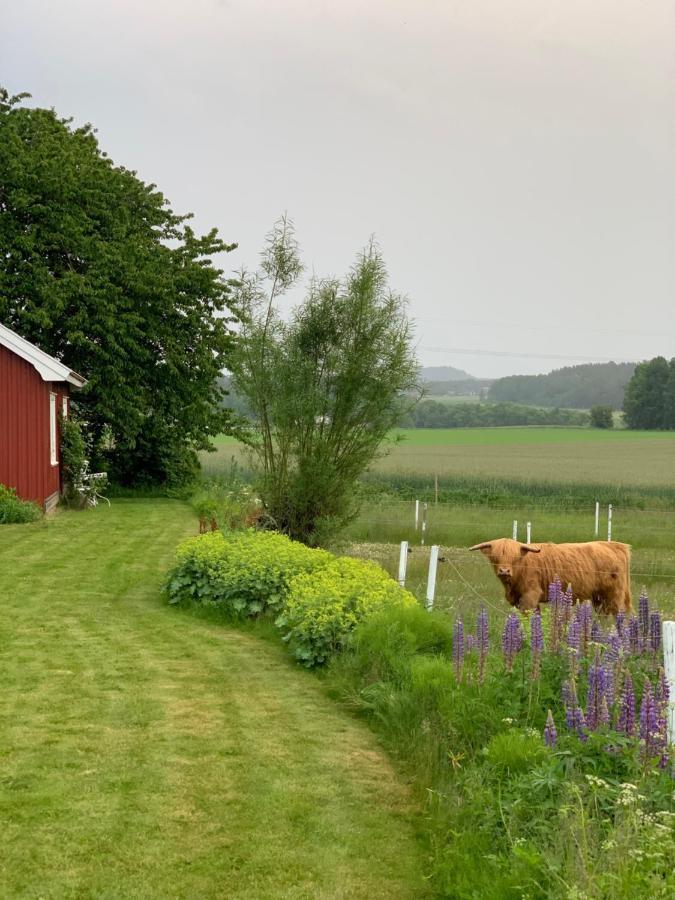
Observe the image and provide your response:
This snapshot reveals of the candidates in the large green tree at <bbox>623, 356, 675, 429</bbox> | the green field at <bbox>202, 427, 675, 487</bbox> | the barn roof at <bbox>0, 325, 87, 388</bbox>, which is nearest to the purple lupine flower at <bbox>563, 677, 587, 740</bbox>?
the green field at <bbox>202, 427, 675, 487</bbox>

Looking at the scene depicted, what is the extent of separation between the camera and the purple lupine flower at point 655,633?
6.36m

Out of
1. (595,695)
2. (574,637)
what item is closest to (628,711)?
(595,695)

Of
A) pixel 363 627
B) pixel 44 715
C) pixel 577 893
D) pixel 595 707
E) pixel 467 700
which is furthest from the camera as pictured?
pixel 363 627

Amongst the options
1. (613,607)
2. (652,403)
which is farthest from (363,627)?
(652,403)

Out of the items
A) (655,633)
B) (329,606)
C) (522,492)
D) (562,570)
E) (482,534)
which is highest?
(655,633)

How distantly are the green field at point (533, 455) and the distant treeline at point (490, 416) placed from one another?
4.25ft

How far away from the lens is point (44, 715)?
771 centimetres

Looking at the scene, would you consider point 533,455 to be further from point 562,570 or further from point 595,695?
point 595,695

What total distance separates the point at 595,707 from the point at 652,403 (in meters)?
84.5

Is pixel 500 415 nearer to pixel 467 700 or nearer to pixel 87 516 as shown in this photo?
pixel 87 516

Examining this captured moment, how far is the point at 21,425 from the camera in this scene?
2142 centimetres

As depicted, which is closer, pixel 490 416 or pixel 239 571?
pixel 239 571

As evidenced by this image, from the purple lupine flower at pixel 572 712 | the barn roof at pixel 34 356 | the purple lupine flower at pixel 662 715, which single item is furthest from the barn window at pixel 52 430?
the purple lupine flower at pixel 662 715

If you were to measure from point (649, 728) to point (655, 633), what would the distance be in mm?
1662
